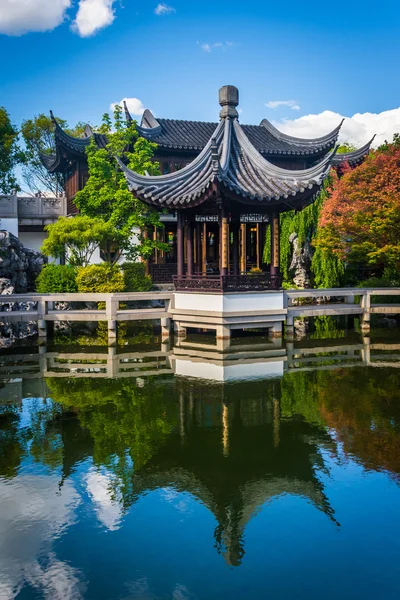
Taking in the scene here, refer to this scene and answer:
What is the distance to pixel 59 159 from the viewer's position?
24.5 metres

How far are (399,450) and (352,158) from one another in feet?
65.2

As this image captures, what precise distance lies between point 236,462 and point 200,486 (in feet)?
2.35

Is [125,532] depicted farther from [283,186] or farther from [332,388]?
[283,186]

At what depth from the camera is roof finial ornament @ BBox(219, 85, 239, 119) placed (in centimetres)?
1542

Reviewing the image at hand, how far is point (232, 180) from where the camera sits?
14008mm

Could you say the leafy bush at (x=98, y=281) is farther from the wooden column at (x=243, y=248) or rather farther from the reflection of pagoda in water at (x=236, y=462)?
the reflection of pagoda in water at (x=236, y=462)

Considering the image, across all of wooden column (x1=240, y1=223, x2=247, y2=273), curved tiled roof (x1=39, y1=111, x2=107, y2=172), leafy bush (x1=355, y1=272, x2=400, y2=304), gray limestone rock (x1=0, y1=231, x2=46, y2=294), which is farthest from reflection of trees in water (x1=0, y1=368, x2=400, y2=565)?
curved tiled roof (x1=39, y1=111, x2=107, y2=172)

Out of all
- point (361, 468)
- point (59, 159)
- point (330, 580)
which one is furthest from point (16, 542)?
point (59, 159)

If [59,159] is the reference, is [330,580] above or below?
below

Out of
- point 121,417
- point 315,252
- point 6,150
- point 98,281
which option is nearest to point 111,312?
point 98,281

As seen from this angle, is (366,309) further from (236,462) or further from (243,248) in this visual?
(236,462)

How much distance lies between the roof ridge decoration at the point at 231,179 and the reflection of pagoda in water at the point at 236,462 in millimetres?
6461

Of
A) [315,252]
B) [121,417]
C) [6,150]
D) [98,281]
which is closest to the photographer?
[121,417]

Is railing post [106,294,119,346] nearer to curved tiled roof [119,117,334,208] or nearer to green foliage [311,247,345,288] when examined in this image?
curved tiled roof [119,117,334,208]
